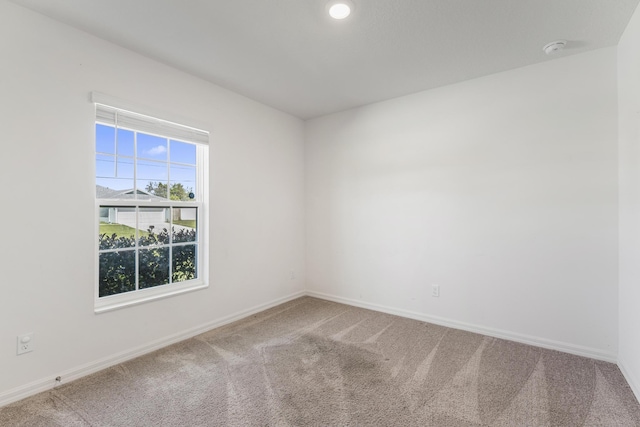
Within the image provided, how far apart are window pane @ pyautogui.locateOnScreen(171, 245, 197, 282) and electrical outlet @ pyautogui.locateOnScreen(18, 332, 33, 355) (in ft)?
3.50

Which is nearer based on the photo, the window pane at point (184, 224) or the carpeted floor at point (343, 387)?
the carpeted floor at point (343, 387)

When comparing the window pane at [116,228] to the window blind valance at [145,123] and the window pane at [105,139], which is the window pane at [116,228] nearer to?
the window pane at [105,139]

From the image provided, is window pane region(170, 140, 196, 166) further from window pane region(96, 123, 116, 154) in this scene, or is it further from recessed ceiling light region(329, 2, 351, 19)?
recessed ceiling light region(329, 2, 351, 19)

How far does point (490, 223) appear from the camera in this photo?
291 cm

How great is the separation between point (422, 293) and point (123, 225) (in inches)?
117

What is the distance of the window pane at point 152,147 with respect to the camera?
8.68 ft

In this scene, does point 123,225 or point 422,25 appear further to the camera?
point 123,225

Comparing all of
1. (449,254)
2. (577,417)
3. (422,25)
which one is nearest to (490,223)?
(449,254)

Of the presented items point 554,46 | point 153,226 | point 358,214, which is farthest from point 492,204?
point 153,226

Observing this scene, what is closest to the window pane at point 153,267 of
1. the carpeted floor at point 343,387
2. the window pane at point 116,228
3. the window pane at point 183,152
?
the window pane at point 116,228

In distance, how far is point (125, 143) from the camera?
8.31 feet

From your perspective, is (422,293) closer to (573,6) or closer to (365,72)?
(365,72)

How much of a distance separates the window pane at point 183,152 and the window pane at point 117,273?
3.15 feet

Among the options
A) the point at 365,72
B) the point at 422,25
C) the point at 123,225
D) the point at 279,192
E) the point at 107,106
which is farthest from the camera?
the point at 279,192
